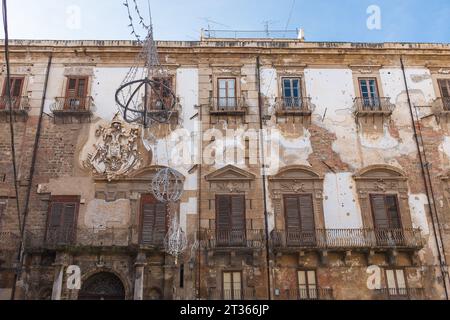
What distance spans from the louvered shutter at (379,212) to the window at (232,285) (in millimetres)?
5578

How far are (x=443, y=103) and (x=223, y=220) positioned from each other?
10.6 meters

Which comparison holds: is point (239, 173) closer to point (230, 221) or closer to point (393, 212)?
point (230, 221)

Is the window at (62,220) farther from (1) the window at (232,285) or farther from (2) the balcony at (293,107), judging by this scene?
(2) the balcony at (293,107)

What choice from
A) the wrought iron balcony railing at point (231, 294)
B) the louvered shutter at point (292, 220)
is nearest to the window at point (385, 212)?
the louvered shutter at point (292, 220)

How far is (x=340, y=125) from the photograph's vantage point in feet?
63.4

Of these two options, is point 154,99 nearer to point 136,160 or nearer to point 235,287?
point 136,160

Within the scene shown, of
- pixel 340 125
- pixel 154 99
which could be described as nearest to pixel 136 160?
pixel 154 99

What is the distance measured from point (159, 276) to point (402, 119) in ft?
38.6

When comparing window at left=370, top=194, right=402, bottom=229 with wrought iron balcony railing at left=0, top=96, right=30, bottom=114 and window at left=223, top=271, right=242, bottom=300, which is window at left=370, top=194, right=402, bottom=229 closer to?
window at left=223, top=271, right=242, bottom=300

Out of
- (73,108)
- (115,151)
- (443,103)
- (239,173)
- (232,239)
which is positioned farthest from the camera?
(443,103)

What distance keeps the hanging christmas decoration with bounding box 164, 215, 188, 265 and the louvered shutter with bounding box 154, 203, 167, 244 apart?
0.38m

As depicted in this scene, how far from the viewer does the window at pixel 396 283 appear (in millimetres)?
16641

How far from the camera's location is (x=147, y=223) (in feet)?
57.6

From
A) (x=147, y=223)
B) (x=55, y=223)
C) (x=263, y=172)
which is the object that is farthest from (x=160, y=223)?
(x=263, y=172)
